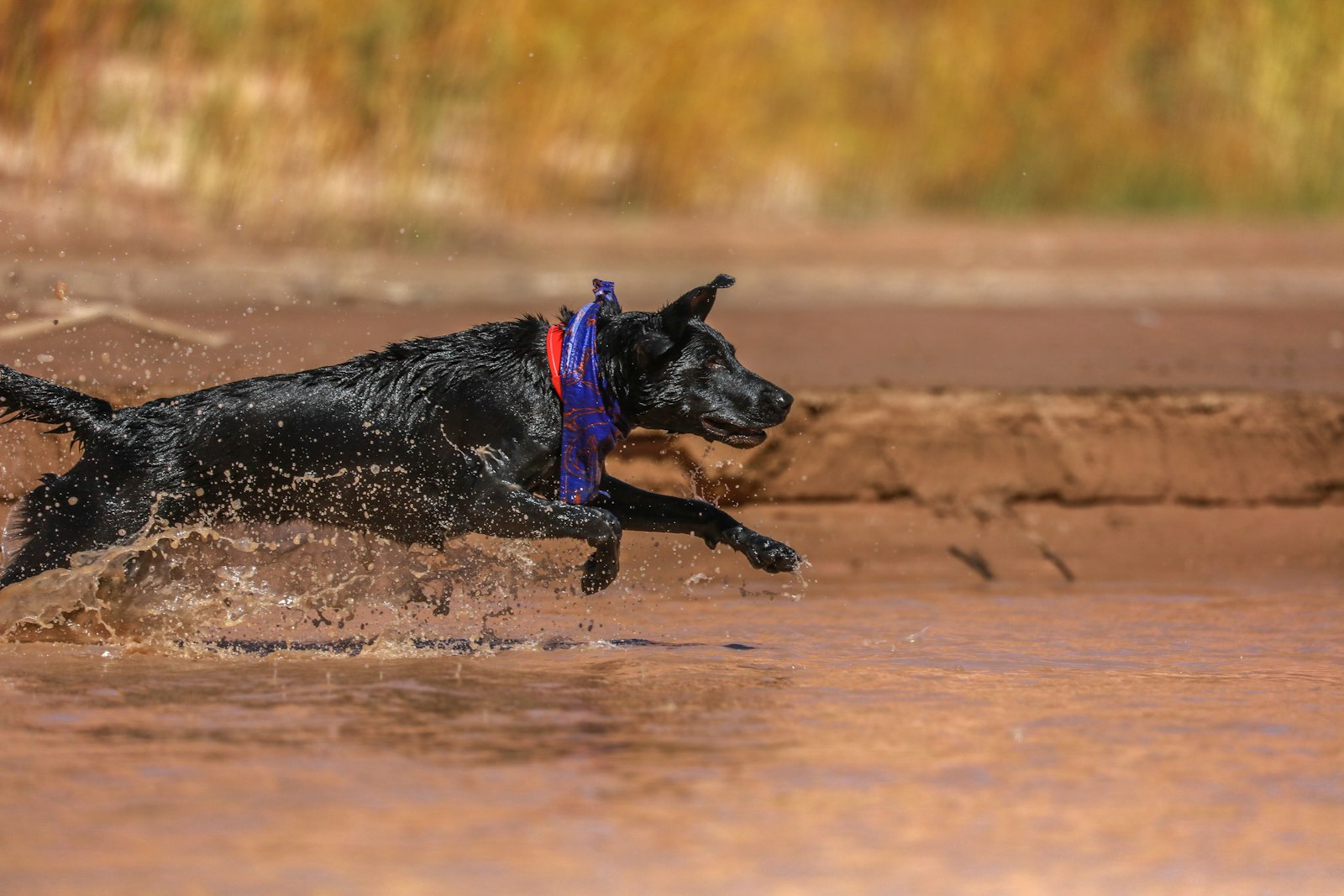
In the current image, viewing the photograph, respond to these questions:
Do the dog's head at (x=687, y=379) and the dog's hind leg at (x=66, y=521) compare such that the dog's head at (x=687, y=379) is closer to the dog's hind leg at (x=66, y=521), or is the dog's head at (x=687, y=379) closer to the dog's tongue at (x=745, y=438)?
the dog's tongue at (x=745, y=438)

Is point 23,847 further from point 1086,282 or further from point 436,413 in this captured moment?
point 1086,282

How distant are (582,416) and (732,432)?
0.65m

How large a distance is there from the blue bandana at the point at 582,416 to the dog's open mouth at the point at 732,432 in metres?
0.39

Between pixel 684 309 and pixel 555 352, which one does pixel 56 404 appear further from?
pixel 684 309

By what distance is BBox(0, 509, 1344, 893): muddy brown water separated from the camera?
3670mm

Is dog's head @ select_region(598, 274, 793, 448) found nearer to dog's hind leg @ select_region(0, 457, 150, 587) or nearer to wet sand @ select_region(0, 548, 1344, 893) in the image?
wet sand @ select_region(0, 548, 1344, 893)

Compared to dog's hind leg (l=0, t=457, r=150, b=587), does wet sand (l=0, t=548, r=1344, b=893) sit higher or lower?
lower

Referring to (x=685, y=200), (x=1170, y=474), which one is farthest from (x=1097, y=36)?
(x=1170, y=474)

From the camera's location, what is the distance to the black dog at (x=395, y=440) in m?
6.27

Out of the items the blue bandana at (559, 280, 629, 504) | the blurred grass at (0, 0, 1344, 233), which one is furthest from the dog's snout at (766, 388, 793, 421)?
the blurred grass at (0, 0, 1344, 233)

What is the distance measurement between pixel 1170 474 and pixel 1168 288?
582 centimetres

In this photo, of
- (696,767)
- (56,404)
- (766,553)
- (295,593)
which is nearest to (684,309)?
(766,553)

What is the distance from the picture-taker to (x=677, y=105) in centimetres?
1664

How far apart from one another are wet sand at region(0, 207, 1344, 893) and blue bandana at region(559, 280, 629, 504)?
21.4 inches
